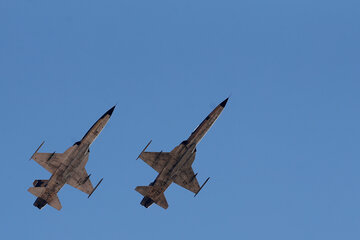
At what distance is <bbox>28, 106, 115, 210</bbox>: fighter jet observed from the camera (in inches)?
4158

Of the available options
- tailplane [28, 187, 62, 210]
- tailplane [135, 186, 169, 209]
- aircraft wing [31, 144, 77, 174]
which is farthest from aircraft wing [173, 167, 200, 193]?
tailplane [28, 187, 62, 210]

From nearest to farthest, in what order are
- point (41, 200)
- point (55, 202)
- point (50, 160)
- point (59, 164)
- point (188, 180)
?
point (41, 200) → point (59, 164) → point (50, 160) → point (55, 202) → point (188, 180)

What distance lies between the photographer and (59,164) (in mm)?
106250

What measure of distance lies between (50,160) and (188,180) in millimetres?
18358

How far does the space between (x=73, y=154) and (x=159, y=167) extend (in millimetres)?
11120

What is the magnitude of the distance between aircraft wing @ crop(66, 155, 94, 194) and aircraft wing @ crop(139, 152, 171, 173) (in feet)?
25.5

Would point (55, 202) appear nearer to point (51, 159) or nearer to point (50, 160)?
point (50, 160)

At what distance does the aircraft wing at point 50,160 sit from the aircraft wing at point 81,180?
99.1 inches

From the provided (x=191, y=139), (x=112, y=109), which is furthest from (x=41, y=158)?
Answer: (x=191, y=139)

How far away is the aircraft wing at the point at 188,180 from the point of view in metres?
111

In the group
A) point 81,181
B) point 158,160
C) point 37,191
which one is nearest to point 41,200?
point 37,191

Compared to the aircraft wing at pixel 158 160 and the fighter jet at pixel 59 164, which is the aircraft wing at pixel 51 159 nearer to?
the fighter jet at pixel 59 164

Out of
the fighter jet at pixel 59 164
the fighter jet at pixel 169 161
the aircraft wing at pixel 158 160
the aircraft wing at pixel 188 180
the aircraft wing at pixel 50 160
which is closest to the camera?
the fighter jet at pixel 59 164

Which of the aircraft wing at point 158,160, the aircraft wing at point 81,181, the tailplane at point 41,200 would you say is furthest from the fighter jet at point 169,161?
the tailplane at point 41,200
